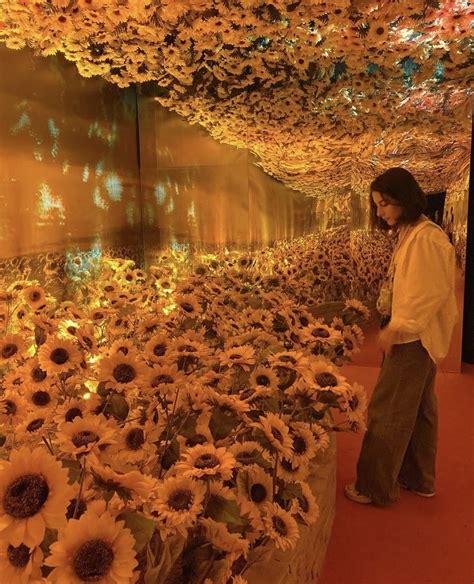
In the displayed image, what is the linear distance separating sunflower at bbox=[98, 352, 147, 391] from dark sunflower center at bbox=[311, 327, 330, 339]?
63cm

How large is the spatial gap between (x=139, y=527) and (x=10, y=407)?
65 centimetres

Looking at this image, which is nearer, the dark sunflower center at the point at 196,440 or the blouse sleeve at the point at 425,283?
the dark sunflower center at the point at 196,440

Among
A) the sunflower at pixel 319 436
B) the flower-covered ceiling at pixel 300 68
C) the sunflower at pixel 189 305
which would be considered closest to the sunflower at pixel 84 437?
the sunflower at pixel 319 436

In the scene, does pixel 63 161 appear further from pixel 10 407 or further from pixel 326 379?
pixel 326 379

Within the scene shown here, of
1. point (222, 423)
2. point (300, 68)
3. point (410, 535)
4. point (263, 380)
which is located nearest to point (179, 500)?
point (222, 423)

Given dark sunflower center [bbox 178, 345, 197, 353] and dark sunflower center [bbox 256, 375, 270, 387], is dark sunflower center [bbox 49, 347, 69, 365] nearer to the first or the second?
dark sunflower center [bbox 178, 345, 197, 353]

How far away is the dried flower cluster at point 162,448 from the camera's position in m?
0.61

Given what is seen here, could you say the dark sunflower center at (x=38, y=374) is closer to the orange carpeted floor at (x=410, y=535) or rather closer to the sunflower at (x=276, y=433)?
the sunflower at (x=276, y=433)

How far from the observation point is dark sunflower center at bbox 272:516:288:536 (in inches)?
33.4

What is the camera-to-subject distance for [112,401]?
Answer: 3.27 feet

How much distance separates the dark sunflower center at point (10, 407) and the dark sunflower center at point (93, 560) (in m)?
0.66

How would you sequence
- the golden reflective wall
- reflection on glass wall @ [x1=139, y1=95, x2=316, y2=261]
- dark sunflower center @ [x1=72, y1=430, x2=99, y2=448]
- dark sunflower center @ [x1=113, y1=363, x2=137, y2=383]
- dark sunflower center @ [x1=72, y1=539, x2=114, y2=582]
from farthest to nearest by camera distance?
1. reflection on glass wall @ [x1=139, y1=95, x2=316, y2=261]
2. the golden reflective wall
3. dark sunflower center @ [x1=113, y1=363, x2=137, y2=383]
4. dark sunflower center @ [x1=72, y1=430, x2=99, y2=448]
5. dark sunflower center @ [x1=72, y1=539, x2=114, y2=582]

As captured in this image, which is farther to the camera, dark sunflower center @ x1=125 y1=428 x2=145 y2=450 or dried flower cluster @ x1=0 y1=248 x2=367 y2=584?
dark sunflower center @ x1=125 y1=428 x2=145 y2=450

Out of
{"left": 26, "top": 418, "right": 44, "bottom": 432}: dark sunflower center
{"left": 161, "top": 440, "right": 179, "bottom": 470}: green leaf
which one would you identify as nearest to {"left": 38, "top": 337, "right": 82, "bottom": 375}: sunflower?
{"left": 26, "top": 418, "right": 44, "bottom": 432}: dark sunflower center
